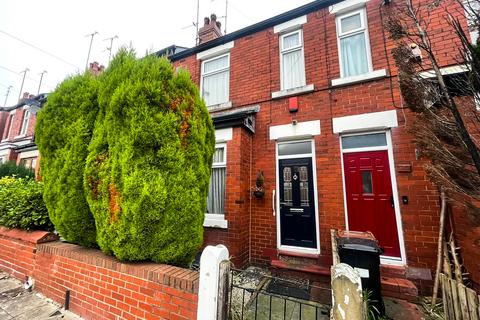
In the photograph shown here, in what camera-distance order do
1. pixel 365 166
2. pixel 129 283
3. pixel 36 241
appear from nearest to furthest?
pixel 129 283 < pixel 36 241 < pixel 365 166

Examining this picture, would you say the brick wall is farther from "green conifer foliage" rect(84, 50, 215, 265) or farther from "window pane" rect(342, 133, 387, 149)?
"window pane" rect(342, 133, 387, 149)

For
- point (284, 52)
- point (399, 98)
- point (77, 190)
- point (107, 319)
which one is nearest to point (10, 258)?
point (77, 190)

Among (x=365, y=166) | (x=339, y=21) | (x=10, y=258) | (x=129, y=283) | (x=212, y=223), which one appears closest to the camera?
(x=129, y=283)

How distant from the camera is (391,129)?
467cm

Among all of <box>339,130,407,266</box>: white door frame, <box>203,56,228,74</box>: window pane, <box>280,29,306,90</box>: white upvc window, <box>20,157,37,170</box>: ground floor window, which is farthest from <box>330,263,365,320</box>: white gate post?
<box>20,157,37,170</box>: ground floor window

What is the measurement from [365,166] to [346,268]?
381 centimetres

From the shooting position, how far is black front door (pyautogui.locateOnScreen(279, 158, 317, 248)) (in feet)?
17.0

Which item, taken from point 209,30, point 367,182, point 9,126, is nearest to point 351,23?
point 367,182

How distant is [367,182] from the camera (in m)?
4.83

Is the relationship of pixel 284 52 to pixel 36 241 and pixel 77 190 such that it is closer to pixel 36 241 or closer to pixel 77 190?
pixel 77 190

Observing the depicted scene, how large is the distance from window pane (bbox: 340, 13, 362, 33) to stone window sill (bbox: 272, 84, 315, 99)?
1.80m

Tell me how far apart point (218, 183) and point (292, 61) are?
4.10 m

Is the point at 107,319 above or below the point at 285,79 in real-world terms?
below

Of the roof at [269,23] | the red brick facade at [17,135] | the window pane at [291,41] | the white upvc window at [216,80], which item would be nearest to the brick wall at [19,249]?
the white upvc window at [216,80]
